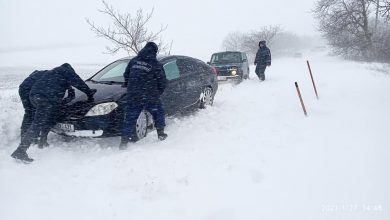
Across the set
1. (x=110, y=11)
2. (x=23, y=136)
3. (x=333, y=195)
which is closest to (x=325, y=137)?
(x=333, y=195)

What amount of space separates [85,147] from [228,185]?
2868mm

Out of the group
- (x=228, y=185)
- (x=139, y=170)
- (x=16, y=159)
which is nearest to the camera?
(x=228, y=185)

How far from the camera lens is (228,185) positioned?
4348 millimetres

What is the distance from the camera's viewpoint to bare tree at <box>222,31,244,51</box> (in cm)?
8130

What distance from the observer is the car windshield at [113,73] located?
689 centimetres

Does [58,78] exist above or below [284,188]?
above

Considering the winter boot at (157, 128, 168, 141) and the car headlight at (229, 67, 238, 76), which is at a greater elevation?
the winter boot at (157, 128, 168, 141)

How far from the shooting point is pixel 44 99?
530 centimetres

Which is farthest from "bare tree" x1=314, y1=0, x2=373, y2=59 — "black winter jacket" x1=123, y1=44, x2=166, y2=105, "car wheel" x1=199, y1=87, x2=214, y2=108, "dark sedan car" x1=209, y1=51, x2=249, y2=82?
"black winter jacket" x1=123, y1=44, x2=166, y2=105

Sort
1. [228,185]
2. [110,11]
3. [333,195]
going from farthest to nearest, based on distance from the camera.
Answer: [110,11], [228,185], [333,195]

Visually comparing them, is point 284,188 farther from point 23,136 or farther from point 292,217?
point 23,136

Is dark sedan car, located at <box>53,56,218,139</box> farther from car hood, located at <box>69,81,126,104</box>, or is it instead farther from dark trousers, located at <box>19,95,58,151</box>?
dark trousers, located at <box>19,95,58,151</box>

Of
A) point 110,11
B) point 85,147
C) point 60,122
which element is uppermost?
point 110,11

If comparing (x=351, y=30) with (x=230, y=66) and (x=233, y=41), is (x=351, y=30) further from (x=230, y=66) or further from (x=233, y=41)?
(x=233, y=41)
